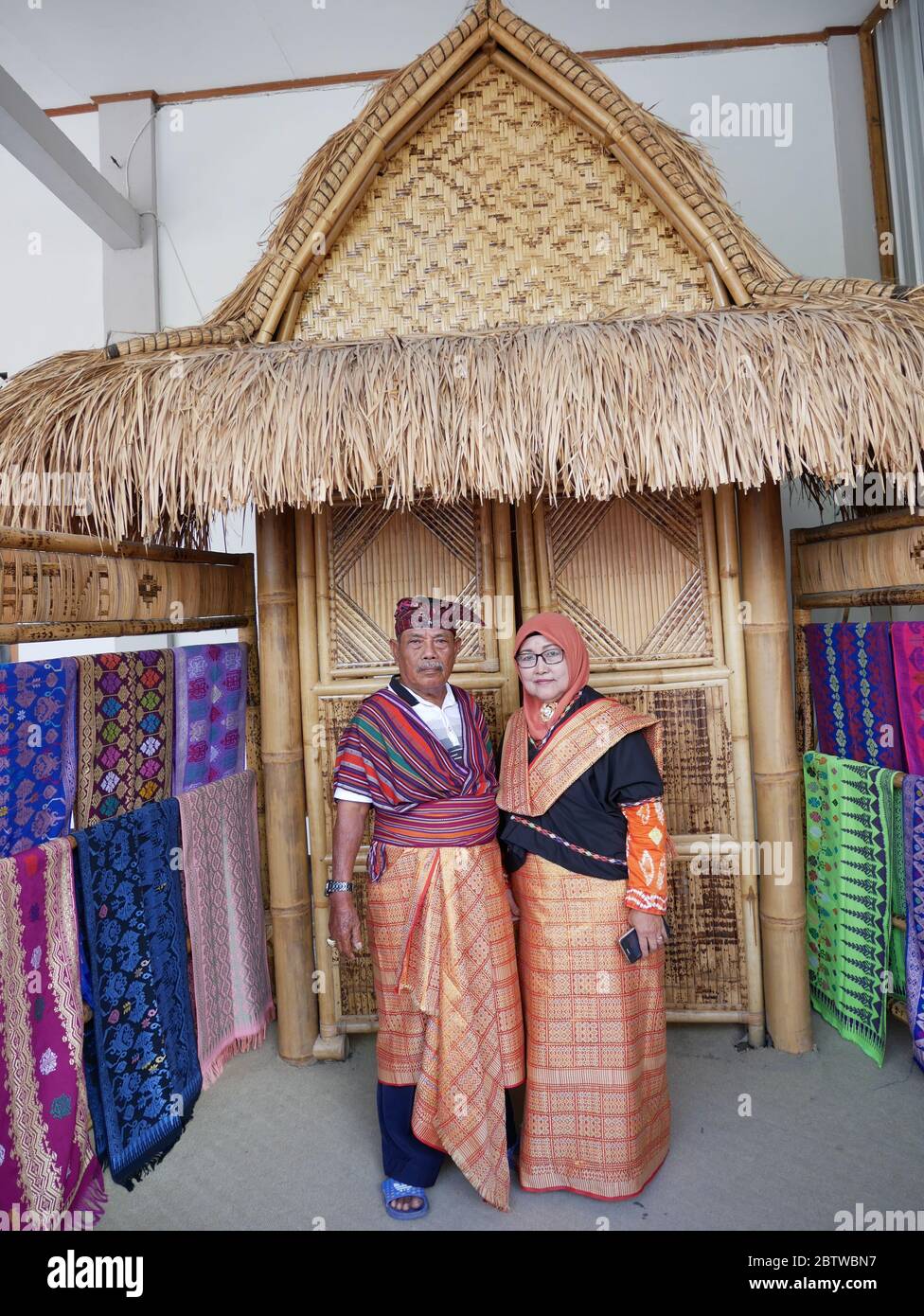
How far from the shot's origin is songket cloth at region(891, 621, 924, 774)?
2734 millimetres

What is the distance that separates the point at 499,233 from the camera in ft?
10.3

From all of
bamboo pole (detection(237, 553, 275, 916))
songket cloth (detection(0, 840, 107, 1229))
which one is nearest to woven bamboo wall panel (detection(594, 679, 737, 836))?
bamboo pole (detection(237, 553, 275, 916))

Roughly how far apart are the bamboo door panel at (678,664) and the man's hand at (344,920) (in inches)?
51.1

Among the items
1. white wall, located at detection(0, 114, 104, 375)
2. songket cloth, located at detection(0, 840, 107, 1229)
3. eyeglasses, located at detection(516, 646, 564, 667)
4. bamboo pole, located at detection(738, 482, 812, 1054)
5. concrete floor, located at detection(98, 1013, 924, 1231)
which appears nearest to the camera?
songket cloth, located at detection(0, 840, 107, 1229)

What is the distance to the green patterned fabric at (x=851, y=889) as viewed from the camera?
294cm

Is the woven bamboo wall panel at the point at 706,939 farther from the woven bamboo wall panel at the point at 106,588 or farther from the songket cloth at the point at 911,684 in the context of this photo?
the woven bamboo wall panel at the point at 106,588

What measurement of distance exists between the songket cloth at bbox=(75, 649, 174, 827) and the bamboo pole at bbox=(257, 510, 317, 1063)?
0.42 meters

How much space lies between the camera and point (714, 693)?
3184 millimetres

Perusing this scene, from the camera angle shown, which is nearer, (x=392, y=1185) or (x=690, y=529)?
(x=392, y=1185)

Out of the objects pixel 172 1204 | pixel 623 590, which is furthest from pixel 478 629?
pixel 172 1204

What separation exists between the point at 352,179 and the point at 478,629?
1735 mm

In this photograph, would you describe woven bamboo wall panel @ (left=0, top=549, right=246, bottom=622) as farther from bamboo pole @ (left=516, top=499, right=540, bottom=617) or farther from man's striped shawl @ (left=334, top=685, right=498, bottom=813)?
bamboo pole @ (left=516, top=499, right=540, bottom=617)

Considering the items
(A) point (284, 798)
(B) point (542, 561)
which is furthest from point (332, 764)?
(B) point (542, 561)
